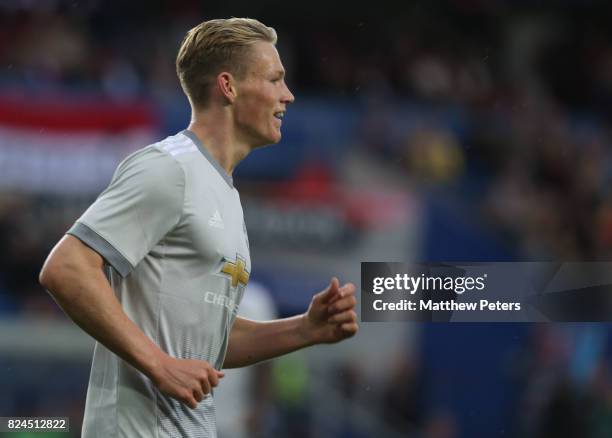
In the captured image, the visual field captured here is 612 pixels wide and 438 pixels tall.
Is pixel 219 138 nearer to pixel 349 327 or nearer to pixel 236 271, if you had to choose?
pixel 236 271

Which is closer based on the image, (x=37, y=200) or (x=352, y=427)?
(x=352, y=427)

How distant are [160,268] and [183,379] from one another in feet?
1.17

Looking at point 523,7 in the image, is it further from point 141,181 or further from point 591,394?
point 141,181

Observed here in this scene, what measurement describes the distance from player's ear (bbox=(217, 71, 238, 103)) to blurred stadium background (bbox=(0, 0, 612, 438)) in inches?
263

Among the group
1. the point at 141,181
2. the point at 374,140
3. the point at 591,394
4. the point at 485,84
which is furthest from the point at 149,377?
the point at 485,84

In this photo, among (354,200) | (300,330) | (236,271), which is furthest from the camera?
(354,200)

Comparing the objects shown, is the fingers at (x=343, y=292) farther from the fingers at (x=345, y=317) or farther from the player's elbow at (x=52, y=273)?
the player's elbow at (x=52, y=273)

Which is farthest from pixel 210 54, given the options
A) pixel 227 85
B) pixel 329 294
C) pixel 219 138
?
pixel 329 294

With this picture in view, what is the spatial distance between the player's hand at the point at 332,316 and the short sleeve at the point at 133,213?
60 cm

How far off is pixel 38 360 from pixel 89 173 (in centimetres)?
199

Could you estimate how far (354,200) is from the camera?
39.6 feet

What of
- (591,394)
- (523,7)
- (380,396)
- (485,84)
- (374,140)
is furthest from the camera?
(523,7)

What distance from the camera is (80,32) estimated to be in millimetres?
13266

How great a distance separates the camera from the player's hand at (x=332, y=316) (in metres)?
3.57
